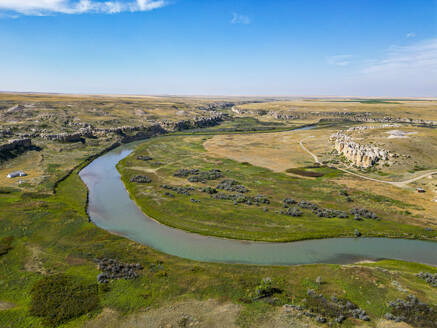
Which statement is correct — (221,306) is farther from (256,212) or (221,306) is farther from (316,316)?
(256,212)

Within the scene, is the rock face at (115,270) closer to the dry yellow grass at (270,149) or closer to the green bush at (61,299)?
the green bush at (61,299)

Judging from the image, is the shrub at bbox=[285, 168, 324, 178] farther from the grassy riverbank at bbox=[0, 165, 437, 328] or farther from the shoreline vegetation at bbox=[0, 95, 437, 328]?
the grassy riverbank at bbox=[0, 165, 437, 328]

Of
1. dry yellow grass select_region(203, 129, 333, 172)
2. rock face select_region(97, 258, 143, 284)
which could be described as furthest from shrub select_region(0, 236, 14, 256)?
dry yellow grass select_region(203, 129, 333, 172)

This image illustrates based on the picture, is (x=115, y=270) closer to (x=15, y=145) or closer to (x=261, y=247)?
(x=261, y=247)

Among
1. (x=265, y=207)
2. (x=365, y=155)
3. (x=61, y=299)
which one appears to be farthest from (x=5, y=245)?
(x=365, y=155)

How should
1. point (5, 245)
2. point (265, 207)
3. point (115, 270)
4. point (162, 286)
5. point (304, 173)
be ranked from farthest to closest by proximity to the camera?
point (304, 173), point (265, 207), point (5, 245), point (115, 270), point (162, 286)

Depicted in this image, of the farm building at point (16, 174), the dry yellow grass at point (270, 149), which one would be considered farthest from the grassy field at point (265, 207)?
the farm building at point (16, 174)
